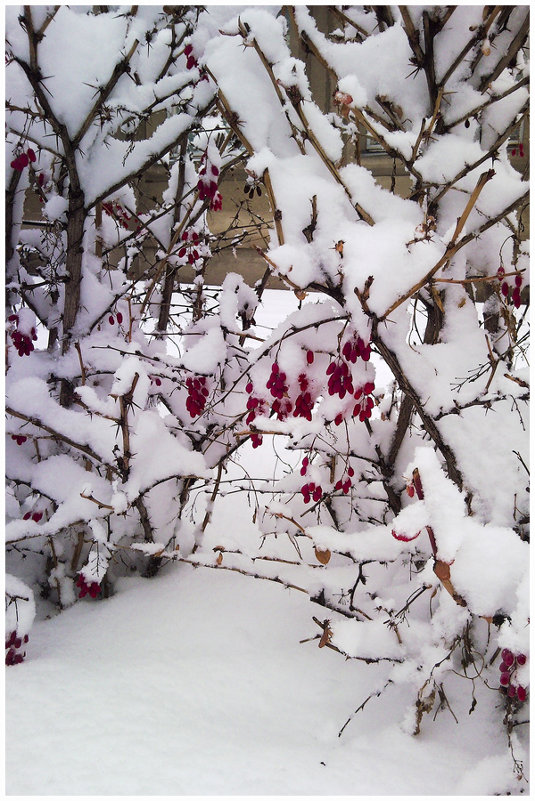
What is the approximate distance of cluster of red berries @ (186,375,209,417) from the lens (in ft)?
6.84

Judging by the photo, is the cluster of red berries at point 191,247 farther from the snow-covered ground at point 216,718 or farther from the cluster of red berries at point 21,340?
the snow-covered ground at point 216,718

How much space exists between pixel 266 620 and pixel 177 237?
1463mm

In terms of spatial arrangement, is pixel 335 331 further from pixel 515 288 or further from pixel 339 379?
pixel 515 288

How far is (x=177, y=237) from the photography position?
8.11ft

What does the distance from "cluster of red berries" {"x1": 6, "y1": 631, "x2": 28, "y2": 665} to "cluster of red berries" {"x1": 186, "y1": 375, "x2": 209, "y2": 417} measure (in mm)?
848

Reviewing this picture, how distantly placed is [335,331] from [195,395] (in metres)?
0.56

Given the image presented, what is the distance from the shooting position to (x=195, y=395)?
2.09 meters

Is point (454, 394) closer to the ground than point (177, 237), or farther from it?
closer to the ground

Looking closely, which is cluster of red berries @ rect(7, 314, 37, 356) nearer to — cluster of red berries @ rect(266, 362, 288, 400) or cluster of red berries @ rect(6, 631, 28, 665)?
cluster of red berries @ rect(6, 631, 28, 665)

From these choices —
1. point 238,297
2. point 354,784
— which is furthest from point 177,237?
point 354,784

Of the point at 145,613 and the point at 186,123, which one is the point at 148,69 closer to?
the point at 186,123

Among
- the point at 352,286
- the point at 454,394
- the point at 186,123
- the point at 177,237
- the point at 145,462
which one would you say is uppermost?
the point at 186,123

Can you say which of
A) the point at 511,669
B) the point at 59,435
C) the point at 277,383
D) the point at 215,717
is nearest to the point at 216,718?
the point at 215,717

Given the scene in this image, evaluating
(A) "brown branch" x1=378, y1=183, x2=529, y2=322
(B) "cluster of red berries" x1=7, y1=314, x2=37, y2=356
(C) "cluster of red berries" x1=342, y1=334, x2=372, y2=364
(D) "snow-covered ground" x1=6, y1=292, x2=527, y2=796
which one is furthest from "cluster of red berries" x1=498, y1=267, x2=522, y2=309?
(B) "cluster of red berries" x1=7, y1=314, x2=37, y2=356
